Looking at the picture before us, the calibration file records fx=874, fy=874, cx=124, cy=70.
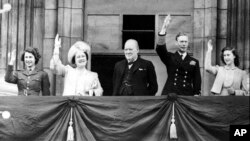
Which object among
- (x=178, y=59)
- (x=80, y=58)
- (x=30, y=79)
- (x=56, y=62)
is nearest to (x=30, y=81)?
(x=30, y=79)

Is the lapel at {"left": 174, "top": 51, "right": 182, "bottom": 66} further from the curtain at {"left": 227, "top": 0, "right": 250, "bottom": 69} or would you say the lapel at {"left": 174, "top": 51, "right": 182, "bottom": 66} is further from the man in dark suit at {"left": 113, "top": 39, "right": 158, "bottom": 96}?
the curtain at {"left": 227, "top": 0, "right": 250, "bottom": 69}

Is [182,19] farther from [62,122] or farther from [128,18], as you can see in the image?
[62,122]

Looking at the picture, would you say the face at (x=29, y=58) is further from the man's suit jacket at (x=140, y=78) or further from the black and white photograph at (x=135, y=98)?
the man's suit jacket at (x=140, y=78)

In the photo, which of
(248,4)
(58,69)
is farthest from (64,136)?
(248,4)

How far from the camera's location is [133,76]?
53.1ft

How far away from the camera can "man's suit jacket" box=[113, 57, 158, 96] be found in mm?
16172

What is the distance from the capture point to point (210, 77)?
18.3 meters

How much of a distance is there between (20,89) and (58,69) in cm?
85

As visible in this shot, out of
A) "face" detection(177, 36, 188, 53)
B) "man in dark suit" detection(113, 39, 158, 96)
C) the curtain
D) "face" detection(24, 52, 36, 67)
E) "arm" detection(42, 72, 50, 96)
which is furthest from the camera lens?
the curtain

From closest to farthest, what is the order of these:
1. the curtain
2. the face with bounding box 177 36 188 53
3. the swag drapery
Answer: the swag drapery
the face with bounding box 177 36 188 53
the curtain

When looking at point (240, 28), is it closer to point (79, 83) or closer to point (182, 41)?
point (182, 41)

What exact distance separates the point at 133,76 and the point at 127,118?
33.4 inches

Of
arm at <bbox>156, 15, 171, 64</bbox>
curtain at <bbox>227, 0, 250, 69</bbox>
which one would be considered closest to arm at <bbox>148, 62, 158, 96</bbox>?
arm at <bbox>156, 15, 171, 64</bbox>

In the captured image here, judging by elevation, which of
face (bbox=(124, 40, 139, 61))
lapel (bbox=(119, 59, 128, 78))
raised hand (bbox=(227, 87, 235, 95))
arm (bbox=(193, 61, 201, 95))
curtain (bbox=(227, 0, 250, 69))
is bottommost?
raised hand (bbox=(227, 87, 235, 95))
